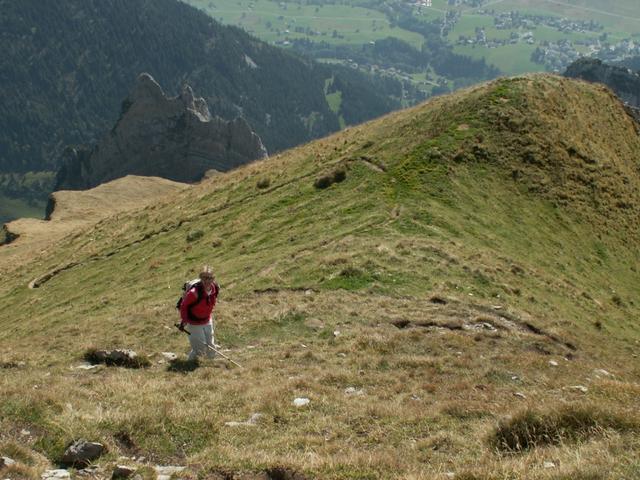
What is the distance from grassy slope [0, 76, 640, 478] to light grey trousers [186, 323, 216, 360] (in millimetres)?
1200

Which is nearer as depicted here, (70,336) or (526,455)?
(526,455)

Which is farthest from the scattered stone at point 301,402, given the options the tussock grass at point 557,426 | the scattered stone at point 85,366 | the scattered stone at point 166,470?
the scattered stone at point 85,366

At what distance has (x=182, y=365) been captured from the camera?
2081cm

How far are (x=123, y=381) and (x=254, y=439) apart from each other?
5.42 metres

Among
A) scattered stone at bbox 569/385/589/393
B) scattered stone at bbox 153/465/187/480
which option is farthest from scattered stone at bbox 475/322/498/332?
scattered stone at bbox 153/465/187/480

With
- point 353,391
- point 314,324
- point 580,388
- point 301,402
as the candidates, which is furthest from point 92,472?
point 314,324

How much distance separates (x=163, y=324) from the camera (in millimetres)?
26625

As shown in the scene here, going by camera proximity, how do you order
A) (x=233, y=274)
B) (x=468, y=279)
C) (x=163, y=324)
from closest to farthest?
(x=163, y=324) < (x=468, y=279) < (x=233, y=274)

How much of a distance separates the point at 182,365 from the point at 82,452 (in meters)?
8.58

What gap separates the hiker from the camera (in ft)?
69.3

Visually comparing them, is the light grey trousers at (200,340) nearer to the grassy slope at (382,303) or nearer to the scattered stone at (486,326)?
the grassy slope at (382,303)

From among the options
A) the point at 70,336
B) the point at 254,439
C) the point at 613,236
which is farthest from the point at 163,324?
the point at 613,236

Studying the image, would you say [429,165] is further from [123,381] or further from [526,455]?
[526,455]

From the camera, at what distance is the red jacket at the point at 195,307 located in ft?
69.4
